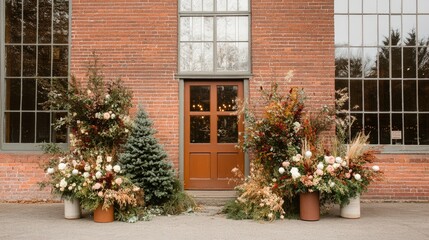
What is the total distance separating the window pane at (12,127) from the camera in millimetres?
9852

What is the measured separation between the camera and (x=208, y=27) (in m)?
9.82

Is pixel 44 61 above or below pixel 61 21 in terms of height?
below

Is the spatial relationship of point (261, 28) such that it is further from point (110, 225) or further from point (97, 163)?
point (110, 225)

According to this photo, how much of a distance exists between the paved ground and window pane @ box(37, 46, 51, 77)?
3.11 meters

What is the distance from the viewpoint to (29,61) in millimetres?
9922

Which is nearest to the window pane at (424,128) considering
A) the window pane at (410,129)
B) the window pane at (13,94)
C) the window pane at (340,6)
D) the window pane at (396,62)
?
the window pane at (410,129)

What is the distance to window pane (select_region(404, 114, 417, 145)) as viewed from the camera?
968 cm

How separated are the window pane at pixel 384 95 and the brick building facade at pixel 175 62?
99 cm

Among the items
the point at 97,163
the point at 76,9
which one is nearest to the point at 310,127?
the point at 97,163

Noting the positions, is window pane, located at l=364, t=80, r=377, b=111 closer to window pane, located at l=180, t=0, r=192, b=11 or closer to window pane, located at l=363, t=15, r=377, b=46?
window pane, located at l=363, t=15, r=377, b=46

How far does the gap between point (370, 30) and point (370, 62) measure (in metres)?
0.73

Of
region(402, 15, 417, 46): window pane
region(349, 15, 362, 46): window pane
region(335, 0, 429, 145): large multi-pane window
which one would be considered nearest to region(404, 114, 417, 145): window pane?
region(335, 0, 429, 145): large multi-pane window

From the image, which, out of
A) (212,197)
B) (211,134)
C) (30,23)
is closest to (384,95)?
(211,134)

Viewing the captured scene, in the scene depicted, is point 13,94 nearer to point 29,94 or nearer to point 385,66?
point 29,94
